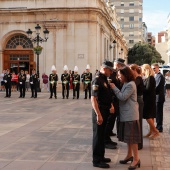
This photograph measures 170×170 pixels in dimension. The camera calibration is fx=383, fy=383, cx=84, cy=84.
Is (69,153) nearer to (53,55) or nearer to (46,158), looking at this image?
(46,158)

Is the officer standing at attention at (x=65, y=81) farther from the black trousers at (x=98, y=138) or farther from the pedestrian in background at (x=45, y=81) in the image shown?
the black trousers at (x=98, y=138)

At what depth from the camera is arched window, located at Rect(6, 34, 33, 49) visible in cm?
3669

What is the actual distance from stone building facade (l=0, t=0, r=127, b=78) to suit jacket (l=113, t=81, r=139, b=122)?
1121 inches

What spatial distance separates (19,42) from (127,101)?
31.0 metres

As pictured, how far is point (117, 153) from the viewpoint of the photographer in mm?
8156

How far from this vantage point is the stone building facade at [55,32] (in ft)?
116

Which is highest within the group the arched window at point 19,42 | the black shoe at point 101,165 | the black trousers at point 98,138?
the arched window at point 19,42

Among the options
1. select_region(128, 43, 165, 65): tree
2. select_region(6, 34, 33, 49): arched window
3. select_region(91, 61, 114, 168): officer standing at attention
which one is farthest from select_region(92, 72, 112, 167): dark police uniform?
select_region(128, 43, 165, 65): tree

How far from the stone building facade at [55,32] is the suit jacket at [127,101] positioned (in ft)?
93.4

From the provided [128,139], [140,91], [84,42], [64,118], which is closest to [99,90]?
[128,139]

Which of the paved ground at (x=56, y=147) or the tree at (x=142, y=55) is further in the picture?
the tree at (x=142, y=55)

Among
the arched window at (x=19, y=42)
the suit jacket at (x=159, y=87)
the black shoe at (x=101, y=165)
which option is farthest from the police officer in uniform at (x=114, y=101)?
the arched window at (x=19, y=42)

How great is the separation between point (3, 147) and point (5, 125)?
11.0 ft

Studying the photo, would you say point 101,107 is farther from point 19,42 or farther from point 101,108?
point 19,42
